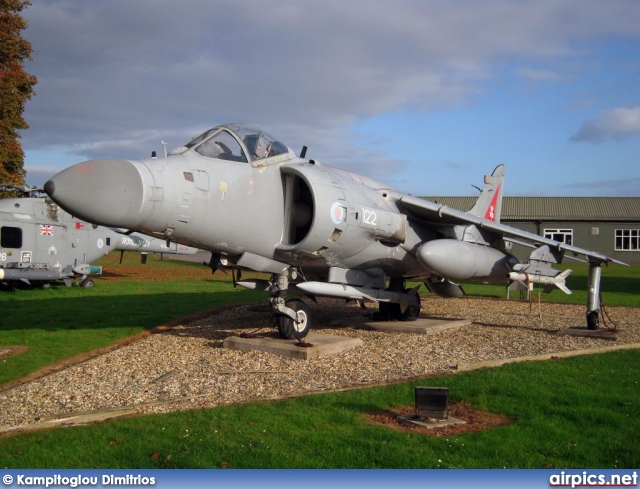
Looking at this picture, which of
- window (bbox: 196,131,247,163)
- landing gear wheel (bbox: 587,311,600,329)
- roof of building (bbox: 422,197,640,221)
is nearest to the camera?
window (bbox: 196,131,247,163)

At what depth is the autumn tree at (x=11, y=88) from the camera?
2420 centimetres

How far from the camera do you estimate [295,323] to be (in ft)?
33.5

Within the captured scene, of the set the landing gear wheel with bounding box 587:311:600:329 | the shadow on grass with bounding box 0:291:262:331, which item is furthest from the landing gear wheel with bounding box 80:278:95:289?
the landing gear wheel with bounding box 587:311:600:329

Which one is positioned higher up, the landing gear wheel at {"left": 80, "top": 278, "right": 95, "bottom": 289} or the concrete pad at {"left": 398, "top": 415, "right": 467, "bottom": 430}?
the concrete pad at {"left": 398, "top": 415, "right": 467, "bottom": 430}

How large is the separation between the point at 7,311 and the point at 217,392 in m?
10.0

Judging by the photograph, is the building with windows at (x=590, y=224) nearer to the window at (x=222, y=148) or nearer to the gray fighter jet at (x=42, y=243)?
the gray fighter jet at (x=42, y=243)

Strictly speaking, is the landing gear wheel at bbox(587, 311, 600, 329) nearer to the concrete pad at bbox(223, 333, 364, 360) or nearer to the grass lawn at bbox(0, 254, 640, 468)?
the grass lawn at bbox(0, 254, 640, 468)

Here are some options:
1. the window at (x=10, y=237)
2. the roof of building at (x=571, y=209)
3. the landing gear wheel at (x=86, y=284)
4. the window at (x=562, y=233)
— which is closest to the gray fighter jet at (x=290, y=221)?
the window at (x=10, y=237)

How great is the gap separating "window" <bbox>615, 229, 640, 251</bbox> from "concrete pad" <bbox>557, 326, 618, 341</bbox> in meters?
42.5

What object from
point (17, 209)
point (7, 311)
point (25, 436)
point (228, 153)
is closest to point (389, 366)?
point (228, 153)

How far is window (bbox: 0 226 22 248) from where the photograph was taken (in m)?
19.6

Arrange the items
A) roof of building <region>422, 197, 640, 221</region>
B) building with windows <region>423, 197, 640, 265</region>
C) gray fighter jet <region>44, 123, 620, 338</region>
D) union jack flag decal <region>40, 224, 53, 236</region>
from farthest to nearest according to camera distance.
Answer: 1. roof of building <region>422, 197, 640, 221</region>
2. building with windows <region>423, 197, 640, 265</region>
3. union jack flag decal <region>40, 224, 53, 236</region>
4. gray fighter jet <region>44, 123, 620, 338</region>

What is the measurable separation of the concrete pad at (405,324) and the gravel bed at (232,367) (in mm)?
219

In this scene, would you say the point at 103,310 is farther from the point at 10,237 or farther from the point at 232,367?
the point at 232,367
